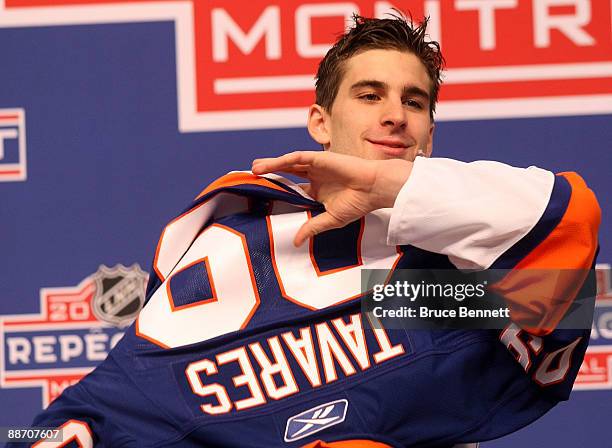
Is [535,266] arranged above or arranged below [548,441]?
above

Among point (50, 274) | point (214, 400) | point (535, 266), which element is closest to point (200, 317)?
point (214, 400)

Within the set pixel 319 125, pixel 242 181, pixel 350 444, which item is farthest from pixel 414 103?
pixel 350 444

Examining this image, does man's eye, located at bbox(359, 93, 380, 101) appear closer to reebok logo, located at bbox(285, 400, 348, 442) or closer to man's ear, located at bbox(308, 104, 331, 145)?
man's ear, located at bbox(308, 104, 331, 145)

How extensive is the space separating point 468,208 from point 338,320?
0.25 meters

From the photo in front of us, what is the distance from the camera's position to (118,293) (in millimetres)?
1659

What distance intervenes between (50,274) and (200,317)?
23.5 inches

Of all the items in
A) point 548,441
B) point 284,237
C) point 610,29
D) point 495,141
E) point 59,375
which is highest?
point 610,29

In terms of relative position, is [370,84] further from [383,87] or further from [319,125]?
[319,125]

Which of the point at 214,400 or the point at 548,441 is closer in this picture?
the point at 214,400

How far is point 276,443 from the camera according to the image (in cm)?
107

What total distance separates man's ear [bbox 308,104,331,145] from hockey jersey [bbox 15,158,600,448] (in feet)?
0.67

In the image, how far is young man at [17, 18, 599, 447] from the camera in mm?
977

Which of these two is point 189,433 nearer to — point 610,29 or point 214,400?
point 214,400

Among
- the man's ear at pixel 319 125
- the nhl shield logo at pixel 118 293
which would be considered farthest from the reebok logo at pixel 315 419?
the nhl shield logo at pixel 118 293
